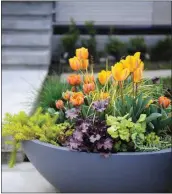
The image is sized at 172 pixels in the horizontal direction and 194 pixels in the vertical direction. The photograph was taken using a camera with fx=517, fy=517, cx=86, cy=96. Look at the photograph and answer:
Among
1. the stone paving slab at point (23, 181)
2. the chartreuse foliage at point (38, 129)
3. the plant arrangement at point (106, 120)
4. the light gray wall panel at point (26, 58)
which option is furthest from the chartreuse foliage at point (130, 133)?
the light gray wall panel at point (26, 58)

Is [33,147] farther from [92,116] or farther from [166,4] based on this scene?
[166,4]

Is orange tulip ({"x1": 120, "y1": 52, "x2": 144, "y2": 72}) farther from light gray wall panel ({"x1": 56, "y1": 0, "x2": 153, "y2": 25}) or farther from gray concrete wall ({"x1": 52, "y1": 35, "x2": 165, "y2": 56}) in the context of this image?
light gray wall panel ({"x1": 56, "y1": 0, "x2": 153, "y2": 25})

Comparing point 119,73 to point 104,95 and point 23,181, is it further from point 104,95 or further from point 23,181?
point 23,181

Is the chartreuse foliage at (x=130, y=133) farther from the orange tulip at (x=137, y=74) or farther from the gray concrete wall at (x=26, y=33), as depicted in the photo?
the gray concrete wall at (x=26, y=33)

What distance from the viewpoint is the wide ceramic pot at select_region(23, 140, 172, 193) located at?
2.87 metres

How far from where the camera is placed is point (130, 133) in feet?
9.49

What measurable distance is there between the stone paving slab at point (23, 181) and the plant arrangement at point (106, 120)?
40cm

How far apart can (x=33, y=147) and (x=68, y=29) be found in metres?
A: 4.86

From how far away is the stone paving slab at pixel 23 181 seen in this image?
338 cm

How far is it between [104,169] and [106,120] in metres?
0.28

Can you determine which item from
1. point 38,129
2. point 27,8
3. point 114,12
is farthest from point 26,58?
point 38,129

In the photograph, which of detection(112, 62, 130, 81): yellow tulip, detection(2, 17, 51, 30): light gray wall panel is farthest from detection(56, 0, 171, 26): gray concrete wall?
detection(112, 62, 130, 81): yellow tulip

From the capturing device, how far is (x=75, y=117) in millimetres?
3002

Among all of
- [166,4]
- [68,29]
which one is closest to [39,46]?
[68,29]
